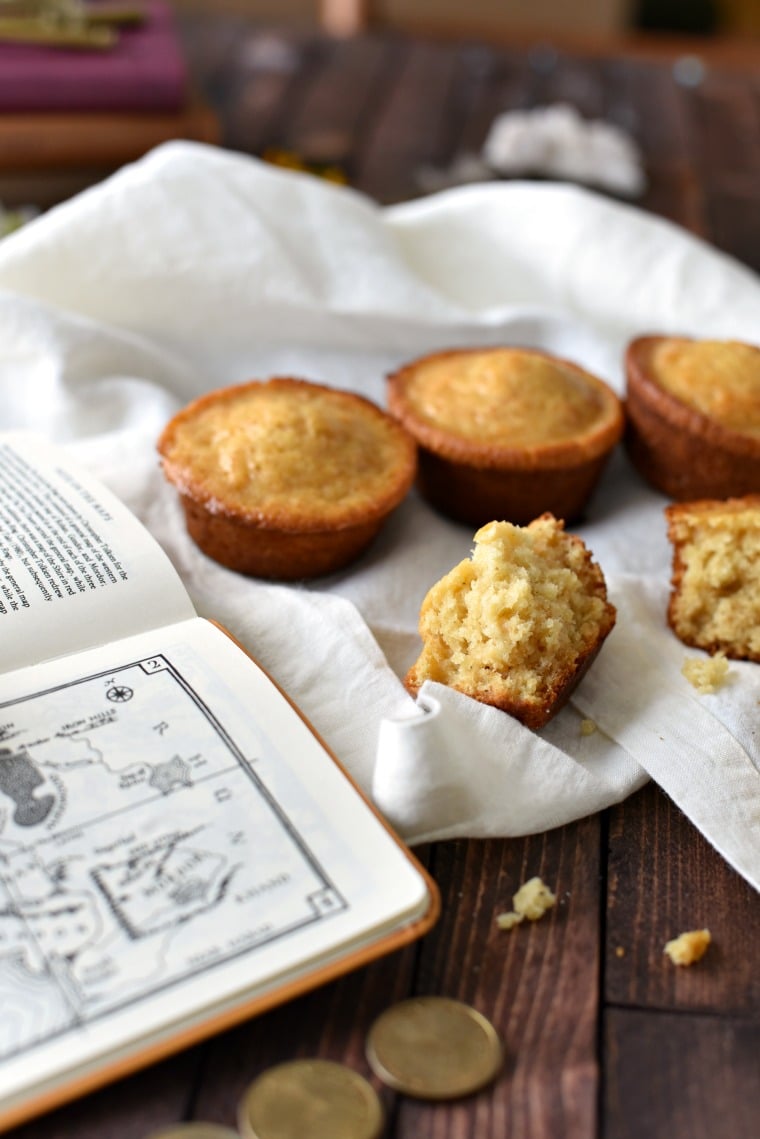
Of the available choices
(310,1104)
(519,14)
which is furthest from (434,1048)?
(519,14)

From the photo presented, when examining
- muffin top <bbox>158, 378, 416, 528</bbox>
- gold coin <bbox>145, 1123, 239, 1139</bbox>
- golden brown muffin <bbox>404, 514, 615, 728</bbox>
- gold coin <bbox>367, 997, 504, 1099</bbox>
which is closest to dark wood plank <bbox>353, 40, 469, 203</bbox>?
muffin top <bbox>158, 378, 416, 528</bbox>

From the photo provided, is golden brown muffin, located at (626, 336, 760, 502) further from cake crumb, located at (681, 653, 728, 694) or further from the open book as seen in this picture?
the open book

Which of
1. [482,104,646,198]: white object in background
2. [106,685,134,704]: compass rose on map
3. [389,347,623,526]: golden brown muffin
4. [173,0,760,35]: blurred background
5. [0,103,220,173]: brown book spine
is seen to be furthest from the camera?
[173,0,760,35]: blurred background

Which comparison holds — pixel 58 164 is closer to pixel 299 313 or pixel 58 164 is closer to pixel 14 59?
pixel 14 59

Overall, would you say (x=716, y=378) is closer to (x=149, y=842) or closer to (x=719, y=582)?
(x=719, y=582)

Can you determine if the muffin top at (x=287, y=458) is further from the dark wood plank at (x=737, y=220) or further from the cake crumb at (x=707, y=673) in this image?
the dark wood plank at (x=737, y=220)

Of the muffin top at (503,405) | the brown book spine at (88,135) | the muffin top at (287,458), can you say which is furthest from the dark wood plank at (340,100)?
the muffin top at (287,458)
